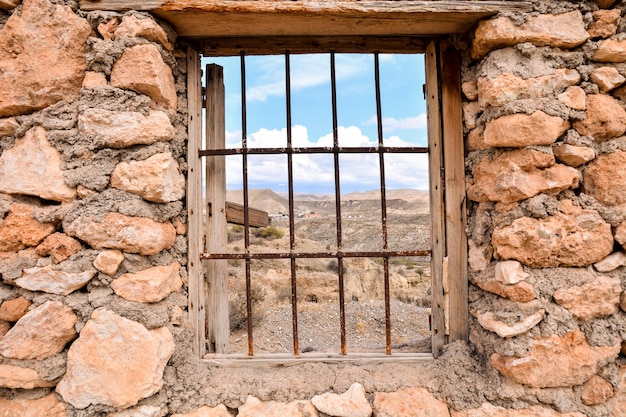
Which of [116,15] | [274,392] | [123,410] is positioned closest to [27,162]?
[116,15]

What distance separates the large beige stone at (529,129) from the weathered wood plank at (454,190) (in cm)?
25

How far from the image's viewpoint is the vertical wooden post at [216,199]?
1755mm

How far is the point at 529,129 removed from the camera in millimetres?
1381

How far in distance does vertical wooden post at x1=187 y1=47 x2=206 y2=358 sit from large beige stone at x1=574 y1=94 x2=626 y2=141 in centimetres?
155

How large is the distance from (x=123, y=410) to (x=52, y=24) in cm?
148

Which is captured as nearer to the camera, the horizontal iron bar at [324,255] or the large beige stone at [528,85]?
the large beige stone at [528,85]

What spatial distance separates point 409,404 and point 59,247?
57.3 inches

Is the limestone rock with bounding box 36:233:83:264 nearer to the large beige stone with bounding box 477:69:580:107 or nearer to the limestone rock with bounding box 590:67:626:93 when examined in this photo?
the large beige stone with bounding box 477:69:580:107

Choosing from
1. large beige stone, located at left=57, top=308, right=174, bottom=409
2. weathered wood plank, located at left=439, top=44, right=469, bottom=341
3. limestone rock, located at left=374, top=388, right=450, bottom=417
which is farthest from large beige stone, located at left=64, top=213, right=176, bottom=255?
weathered wood plank, located at left=439, top=44, right=469, bottom=341

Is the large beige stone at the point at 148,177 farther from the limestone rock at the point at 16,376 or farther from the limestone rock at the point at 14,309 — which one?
the limestone rock at the point at 16,376

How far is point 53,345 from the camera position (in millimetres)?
1344

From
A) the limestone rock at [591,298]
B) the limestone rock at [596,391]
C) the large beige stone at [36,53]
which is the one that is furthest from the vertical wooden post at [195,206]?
the limestone rock at [596,391]

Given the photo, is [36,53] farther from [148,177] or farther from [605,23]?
[605,23]

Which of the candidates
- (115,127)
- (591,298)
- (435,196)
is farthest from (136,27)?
(591,298)
